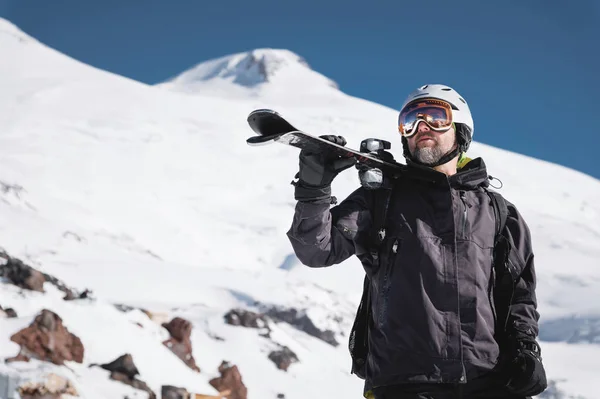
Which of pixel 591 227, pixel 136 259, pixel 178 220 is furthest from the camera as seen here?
pixel 591 227

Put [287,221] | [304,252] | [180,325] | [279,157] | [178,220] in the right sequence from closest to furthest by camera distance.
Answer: [304,252], [180,325], [178,220], [287,221], [279,157]

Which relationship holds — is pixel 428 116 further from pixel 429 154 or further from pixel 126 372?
pixel 126 372

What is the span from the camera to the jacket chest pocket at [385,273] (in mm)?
2836

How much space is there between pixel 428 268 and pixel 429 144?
732 mm

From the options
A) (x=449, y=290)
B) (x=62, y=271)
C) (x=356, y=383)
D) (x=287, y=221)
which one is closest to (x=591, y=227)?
(x=287, y=221)

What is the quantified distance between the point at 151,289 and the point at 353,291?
1156 cm

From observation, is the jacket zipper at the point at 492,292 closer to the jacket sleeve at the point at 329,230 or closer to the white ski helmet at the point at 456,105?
the jacket sleeve at the point at 329,230

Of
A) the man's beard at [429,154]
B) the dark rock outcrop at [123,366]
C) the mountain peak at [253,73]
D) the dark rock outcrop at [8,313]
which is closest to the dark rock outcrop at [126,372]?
the dark rock outcrop at [123,366]

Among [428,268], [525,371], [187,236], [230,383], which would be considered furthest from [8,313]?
[187,236]

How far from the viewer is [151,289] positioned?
25844mm

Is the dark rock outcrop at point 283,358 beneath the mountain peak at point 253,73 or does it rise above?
beneath

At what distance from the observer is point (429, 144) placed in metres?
3.30

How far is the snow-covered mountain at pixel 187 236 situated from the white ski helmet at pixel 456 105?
8.15 metres

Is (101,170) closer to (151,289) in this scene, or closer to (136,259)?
(136,259)
